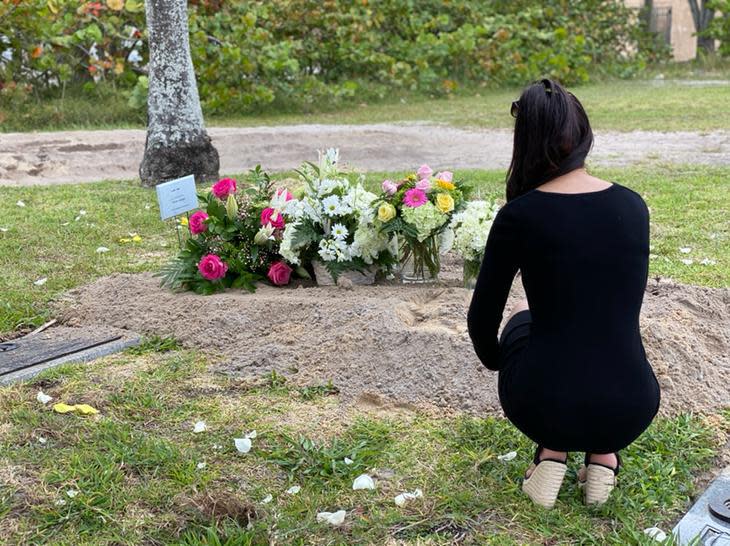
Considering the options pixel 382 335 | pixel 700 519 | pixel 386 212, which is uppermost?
pixel 386 212

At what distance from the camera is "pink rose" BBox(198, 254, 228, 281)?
4773 mm

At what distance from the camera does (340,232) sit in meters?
4.66

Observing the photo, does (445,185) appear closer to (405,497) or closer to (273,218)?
(273,218)

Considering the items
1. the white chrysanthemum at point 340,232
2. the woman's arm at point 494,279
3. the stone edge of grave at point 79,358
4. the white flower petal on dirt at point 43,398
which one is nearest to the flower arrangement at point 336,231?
the white chrysanthemum at point 340,232

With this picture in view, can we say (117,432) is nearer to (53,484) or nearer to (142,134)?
(53,484)

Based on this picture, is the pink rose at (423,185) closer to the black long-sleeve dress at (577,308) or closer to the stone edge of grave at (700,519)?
the black long-sleeve dress at (577,308)

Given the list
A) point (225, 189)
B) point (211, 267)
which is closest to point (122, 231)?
point (225, 189)

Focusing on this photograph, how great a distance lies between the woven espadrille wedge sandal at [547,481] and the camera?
2.95 m

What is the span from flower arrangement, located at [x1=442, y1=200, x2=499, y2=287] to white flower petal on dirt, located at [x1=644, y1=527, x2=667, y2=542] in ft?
6.07

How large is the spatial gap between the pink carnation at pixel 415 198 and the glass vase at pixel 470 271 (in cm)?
37

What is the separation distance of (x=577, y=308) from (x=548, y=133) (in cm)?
51

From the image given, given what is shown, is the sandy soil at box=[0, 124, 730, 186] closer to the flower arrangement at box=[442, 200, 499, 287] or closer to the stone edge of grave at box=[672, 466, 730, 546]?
the flower arrangement at box=[442, 200, 499, 287]

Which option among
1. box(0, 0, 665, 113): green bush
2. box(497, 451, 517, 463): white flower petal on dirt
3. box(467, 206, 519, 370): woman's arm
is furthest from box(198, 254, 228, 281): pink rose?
box(0, 0, 665, 113): green bush

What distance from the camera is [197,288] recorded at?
4.90 meters
